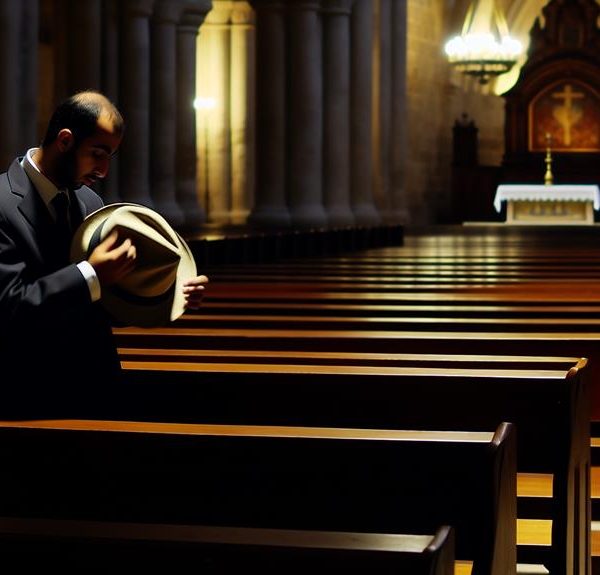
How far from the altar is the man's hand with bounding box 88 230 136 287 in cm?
2469

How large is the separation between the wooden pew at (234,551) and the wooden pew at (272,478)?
0.55 metres

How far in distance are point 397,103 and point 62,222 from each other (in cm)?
1946

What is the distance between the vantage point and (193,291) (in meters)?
2.91

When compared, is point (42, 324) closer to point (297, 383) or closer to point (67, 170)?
point (67, 170)

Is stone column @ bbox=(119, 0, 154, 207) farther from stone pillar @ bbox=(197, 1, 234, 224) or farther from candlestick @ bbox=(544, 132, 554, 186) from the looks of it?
candlestick @ bbox=(544, 132, 554, 186)

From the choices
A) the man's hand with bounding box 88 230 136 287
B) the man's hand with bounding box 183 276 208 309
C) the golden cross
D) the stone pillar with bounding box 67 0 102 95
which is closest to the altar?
→ the golden cross

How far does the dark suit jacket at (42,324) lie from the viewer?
8.55ft

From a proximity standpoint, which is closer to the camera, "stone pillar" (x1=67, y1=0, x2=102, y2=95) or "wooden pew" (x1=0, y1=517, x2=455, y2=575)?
"wooden pew" (x1=0, y1=517, x2=455, y2=575)

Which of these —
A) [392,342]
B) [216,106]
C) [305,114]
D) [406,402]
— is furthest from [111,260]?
[216,106]

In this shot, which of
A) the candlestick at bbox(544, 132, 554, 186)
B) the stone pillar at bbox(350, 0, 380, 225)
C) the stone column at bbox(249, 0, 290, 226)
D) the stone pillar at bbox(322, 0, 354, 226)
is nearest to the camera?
the stone column at bbox(249, 0, 290, 226)

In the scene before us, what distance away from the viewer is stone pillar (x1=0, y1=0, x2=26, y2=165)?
33.0 feet

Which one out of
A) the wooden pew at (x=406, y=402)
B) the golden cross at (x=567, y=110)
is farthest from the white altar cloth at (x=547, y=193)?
the wooden pew at (x=406, y=402)

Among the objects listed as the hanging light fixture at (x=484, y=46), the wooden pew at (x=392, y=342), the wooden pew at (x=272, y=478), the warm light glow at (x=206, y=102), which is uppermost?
the hanging light fixture at (x=484, y=46)

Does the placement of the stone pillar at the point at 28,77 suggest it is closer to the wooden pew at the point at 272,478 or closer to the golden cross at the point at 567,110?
the wooden pew at the point at 272,478
